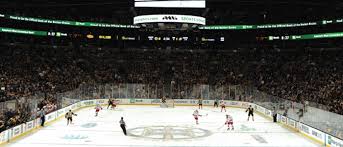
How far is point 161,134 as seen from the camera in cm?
2036

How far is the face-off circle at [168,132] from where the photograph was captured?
19.5 metres

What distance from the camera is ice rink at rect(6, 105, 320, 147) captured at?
1777cm

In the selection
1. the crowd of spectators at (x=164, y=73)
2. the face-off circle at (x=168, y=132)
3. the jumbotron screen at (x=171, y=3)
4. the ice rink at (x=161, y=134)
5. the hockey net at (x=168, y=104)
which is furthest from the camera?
the hockey net at (x=168, y=104)

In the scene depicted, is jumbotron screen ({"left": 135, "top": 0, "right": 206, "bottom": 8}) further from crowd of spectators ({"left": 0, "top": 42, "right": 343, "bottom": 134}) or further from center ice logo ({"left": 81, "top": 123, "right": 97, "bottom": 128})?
crowd of spectators ({"left": 0, "top": 42, "right": 343, "bottom": 134})

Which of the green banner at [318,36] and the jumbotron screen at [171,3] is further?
the green banner at [318,36]

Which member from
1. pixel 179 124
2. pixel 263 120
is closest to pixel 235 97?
pixel 263 120

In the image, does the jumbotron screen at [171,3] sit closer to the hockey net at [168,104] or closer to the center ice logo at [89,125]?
the center ice logo at [89,125]

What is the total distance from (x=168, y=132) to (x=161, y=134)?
85 cm

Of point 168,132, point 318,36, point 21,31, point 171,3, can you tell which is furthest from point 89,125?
point 318,36

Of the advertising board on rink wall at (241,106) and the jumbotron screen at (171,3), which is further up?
the jumbotron screen at (171,3)

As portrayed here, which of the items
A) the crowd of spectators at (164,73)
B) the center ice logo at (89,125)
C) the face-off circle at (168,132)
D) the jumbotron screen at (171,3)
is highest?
the jumbotron screen at (171,3)

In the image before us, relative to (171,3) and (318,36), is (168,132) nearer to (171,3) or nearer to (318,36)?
(171,3)

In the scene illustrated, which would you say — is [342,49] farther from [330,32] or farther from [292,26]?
[292,26]

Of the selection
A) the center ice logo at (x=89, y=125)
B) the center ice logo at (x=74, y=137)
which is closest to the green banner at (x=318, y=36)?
the center ice logo at (x=89, y=125)
